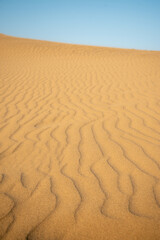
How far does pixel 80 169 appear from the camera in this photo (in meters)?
1.72

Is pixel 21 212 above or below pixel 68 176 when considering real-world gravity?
below

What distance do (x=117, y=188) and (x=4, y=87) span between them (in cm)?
471

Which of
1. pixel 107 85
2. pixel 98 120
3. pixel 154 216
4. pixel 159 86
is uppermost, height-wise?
pixel 159 86

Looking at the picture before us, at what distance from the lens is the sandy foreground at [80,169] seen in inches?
45.7

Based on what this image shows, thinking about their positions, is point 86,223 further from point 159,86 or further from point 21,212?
point 159,86

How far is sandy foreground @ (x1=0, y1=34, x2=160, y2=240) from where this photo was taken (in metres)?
1.16

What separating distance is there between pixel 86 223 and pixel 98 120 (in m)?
1.83

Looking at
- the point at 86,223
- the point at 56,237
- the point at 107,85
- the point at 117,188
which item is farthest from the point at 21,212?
the point at 107,85

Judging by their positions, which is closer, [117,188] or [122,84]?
[117,188]

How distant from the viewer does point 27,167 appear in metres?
1.81

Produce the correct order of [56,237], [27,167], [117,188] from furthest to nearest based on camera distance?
[27,167], [117,188], [56,237]

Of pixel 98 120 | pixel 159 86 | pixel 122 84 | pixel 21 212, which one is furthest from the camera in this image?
pixel 122 84

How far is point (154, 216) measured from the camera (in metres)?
1.19

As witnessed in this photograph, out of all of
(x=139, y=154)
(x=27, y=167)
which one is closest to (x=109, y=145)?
(x=139, y=154)
